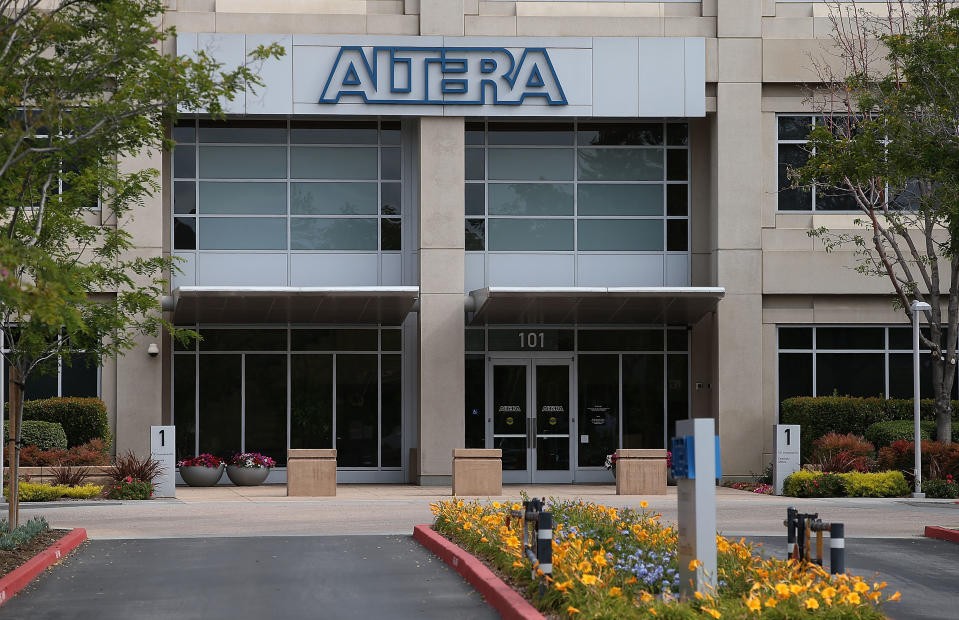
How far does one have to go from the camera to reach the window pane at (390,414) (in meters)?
29.7

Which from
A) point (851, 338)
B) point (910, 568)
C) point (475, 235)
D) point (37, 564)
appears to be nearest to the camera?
point (37, 564)

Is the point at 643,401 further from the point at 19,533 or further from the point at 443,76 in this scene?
the point at 19,533

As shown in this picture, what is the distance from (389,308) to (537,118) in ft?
17.5

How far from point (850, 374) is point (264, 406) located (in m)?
13.2

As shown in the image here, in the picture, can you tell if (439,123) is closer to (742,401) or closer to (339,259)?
(339,259)

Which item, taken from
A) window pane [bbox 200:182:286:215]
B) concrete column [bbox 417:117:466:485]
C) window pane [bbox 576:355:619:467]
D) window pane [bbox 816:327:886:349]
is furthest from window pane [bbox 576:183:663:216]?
window pane [bbox 200:182:286:215]

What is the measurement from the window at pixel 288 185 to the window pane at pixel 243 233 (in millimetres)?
22

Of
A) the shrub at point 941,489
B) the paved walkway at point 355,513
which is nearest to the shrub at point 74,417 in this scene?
the paved walkway at point 355,513

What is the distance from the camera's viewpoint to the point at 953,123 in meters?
17.3

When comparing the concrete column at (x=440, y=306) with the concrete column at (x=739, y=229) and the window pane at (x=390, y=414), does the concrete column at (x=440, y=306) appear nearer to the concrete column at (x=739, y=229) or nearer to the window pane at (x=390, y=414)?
the window pane at (x=390, y=414)

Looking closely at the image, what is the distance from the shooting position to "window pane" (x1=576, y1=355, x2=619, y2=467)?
29875 millimetres

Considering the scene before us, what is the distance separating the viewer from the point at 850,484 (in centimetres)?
2439

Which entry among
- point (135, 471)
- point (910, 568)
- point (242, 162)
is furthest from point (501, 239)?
point (910, 568)

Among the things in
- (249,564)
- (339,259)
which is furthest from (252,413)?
(249,564)
